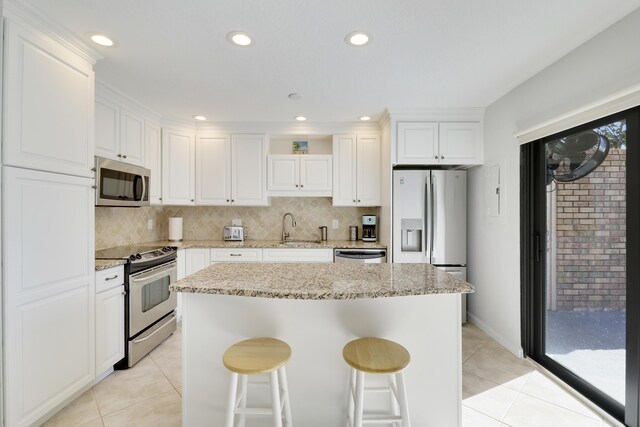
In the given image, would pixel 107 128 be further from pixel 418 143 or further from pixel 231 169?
pixel 418 143

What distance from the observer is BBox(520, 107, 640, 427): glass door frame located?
1745 mm

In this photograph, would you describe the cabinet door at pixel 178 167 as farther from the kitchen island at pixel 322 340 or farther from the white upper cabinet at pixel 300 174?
the kitchen island at pixel 322 340

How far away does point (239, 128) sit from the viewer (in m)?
3.81

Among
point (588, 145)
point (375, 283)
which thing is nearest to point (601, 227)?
point (588, 145)

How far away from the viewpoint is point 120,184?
274 cm

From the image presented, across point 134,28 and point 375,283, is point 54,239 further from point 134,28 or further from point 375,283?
point 375,283

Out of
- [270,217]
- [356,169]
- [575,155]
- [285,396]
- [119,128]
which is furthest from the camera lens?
[270,217]

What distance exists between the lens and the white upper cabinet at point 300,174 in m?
3.82

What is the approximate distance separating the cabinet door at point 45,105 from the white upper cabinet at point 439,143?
2836 millimetres

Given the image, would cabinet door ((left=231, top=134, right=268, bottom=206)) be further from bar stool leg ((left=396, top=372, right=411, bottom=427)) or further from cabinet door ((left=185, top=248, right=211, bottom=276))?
bar stool leg ((left=396, top=372, right=411, bottom=427))

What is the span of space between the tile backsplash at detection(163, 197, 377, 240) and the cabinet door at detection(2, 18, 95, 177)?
2.08m

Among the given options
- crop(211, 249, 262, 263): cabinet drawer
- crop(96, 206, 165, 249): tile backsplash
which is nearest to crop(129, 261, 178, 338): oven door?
crop(211, 249, 262, 263): cabinet drawer

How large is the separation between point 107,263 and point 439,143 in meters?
3.37

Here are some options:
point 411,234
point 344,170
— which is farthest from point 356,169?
point 411,234
